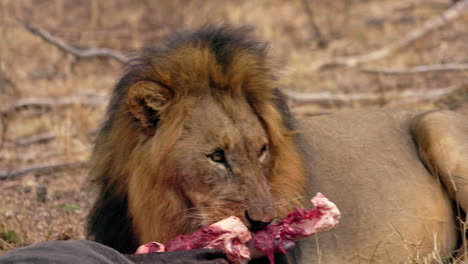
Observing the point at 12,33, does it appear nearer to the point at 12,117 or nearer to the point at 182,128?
the point at 12,117

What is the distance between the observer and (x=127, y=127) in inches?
123

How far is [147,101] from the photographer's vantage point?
9.92ft

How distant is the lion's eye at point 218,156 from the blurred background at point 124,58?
4.81 ft

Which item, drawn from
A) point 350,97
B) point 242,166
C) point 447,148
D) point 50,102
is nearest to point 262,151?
point 242,166

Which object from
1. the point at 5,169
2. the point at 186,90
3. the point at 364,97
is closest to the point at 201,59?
the point at 186,90

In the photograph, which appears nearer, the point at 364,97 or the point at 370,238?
the point at 370,238

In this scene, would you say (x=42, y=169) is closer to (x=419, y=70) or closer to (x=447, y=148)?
(x=447, y=148)

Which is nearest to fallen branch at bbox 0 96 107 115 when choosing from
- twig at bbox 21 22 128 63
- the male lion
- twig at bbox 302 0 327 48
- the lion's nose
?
twig at bbox 21 22 128 63

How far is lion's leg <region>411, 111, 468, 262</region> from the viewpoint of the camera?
3.75 metres

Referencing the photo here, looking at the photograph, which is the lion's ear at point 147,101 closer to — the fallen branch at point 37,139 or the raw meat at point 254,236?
the raw meat at point 254,236

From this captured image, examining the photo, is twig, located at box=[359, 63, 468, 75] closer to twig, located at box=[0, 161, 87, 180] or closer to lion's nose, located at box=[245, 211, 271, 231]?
twig, located at box=[0, 161, 87, 180]

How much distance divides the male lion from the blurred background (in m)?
0.90

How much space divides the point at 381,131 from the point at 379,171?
31cm

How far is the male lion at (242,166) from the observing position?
2.87 meters
